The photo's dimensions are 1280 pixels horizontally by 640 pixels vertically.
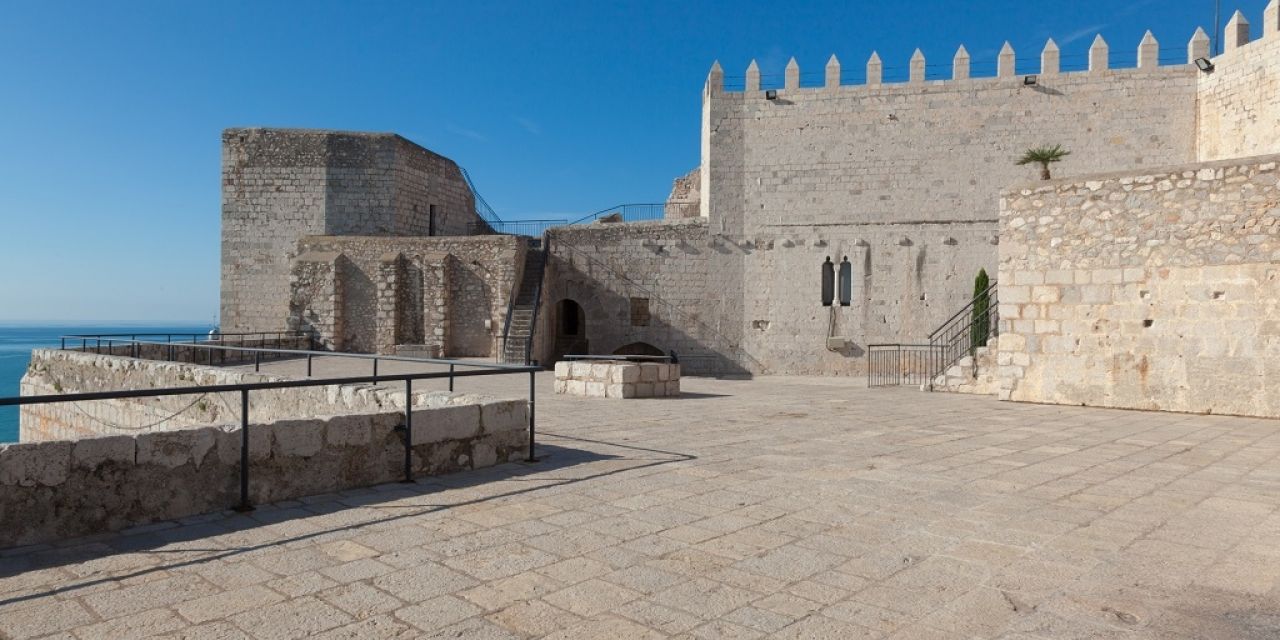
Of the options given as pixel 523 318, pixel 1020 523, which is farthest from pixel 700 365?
pixel 1020 523

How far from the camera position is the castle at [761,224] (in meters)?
19.8

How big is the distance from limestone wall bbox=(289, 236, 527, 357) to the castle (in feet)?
0.20

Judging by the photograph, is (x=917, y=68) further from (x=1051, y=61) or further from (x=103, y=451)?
(x=103, y=451)

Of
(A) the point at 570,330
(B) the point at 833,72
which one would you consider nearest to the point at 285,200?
(A) the point at 570,330

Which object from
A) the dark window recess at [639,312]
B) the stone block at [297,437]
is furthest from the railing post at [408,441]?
the dark window recess at [639,312]

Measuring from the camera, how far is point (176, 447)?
458 cm

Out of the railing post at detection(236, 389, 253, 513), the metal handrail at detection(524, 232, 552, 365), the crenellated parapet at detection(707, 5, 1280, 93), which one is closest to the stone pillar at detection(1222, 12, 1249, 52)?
the crenellated parapet at detection(707, 5, 1280, 93)

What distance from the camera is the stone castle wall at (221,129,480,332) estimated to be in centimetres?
2498

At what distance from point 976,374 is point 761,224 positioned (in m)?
9.66

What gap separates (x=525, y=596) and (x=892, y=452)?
460 cm

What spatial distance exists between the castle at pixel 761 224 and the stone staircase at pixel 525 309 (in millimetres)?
67

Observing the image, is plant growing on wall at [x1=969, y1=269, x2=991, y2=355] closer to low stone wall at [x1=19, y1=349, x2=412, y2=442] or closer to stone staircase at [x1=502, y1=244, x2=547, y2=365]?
stone staircase at [x1=502, y1=244, x2=547, y2=365]

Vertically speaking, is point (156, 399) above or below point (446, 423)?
below

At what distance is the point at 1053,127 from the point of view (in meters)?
20.2
